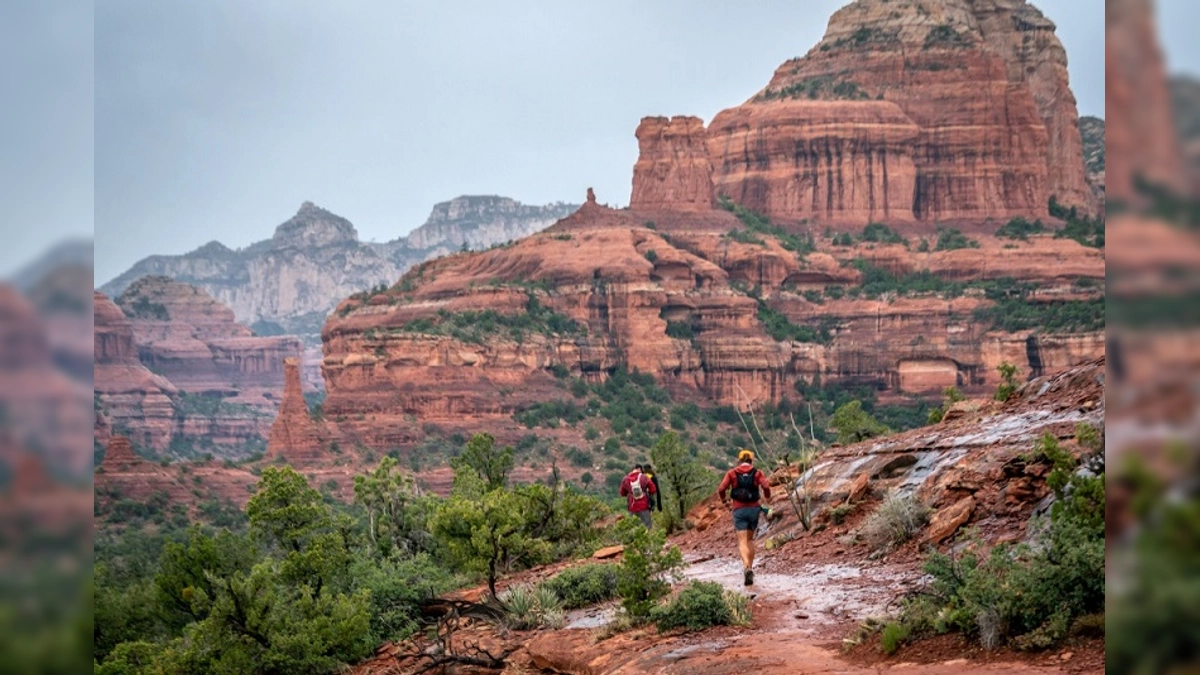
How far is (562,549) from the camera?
20.1 m

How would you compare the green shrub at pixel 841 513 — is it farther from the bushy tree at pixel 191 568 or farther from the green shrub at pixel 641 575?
the bushy tree at pixel 191 568

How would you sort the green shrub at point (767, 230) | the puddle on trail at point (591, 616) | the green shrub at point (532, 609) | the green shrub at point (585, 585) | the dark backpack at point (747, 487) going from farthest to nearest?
1. the green shrub at point (767, 230)
2. the green shrub at point (585, 585)
3. the green shrub at point (532, 609)
4. the dark backpack at point (747, 487)
5. the puddle on trail at point (591, 616)

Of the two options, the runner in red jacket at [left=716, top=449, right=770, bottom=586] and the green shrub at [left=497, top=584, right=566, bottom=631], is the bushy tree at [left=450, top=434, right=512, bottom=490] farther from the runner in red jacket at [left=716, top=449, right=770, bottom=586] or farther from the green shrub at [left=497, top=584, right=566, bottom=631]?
the runner in red jacket at [left=716, top=449, right=770, bottom=586]

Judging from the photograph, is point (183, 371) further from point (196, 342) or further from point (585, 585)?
point (585, 585)

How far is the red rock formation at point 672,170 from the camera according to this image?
4208 inches

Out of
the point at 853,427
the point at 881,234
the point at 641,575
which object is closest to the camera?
the point at 641,575

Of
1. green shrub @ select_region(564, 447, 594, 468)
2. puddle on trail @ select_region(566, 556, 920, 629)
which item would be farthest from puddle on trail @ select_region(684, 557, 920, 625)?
green shrub @ select_region(564, 447, 594, 468)

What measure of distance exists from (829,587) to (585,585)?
10.3ft

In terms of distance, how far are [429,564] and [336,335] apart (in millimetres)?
77078

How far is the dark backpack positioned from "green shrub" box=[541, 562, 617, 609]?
2125mm

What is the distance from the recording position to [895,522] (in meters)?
14.1

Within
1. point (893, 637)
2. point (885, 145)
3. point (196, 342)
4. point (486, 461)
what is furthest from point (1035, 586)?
point (196, 342)

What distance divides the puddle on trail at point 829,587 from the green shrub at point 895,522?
50 centimetres

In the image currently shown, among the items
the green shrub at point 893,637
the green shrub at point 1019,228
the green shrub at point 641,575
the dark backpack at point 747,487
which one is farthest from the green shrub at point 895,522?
the green shrub at point 1019,228
